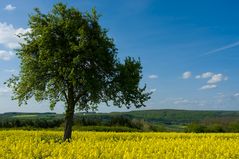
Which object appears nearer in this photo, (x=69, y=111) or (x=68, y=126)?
(x=69, y=111)

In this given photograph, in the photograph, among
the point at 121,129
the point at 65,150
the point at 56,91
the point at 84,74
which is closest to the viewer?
the point at 65,150

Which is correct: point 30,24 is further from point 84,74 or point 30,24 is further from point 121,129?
point 121,129

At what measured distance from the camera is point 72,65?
3209 centimetres

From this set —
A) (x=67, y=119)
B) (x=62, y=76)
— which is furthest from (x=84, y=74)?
(x=67, y=119)

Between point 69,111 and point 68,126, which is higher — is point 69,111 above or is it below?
above

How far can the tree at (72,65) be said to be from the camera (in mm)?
32250

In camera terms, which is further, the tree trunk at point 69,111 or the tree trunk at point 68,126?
the tree trunk at point 68,126

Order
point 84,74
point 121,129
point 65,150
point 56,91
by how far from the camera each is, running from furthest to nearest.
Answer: point 121,129 → point 56,91 → point 84,74 → point 65,150

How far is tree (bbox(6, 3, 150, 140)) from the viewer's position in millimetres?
32250

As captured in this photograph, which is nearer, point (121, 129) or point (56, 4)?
point (56, 4)

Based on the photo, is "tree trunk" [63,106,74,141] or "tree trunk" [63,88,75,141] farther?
"tree trunk" [63,106,74,141]

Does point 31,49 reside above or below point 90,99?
above

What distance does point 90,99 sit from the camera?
113ft

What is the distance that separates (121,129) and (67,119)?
2142 cm
